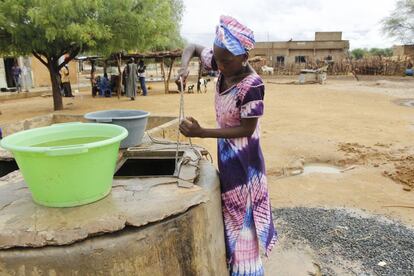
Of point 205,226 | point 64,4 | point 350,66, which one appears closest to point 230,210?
point 205,226

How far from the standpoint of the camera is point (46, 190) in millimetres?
1458

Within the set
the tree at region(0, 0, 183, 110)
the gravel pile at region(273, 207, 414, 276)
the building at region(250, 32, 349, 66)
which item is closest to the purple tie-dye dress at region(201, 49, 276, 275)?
the gravel pile at region(273, 207, 414, 276)

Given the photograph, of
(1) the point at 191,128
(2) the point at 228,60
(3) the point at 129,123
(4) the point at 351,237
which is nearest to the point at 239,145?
(1) the point at 191,128

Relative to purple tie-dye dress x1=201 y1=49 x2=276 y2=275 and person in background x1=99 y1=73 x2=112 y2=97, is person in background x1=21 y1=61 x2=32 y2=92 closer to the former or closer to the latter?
person in background x1=99 y1=73 x2=112 y2=97

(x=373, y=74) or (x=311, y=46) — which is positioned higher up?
(x=311, y=46)

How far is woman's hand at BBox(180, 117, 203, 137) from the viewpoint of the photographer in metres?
1.59

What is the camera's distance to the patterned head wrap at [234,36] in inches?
60.8

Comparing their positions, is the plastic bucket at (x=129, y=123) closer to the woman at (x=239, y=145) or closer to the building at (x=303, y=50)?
the woman at (x=239, y=145)

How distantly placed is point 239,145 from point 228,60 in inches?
16.5

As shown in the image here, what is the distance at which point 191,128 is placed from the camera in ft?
5.25

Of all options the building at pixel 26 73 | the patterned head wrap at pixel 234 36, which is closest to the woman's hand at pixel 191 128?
the patterned head wrap at pixel 234 36

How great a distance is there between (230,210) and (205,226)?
0.86 ft

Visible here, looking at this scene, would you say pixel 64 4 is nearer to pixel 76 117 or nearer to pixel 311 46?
pixel 76 117

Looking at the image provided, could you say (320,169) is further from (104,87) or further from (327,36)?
(327,36)
